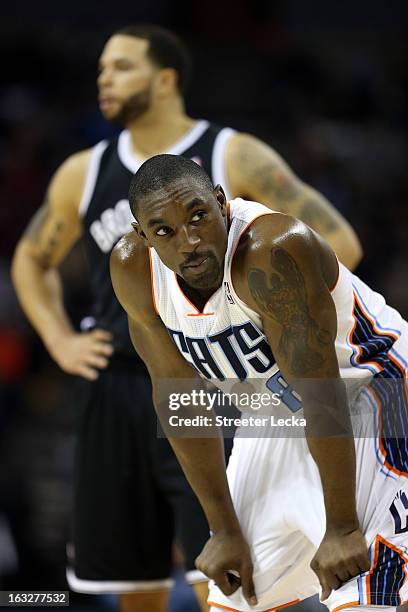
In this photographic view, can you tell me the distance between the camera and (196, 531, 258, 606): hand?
7.73 ft

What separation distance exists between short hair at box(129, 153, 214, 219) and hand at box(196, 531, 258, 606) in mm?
777

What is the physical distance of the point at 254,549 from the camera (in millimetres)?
2379

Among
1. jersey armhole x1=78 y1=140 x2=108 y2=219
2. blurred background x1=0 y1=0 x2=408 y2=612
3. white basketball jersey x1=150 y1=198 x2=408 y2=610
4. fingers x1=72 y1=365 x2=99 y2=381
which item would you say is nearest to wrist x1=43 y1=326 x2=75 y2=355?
fingers x1=72 y1=365 x2=99 y2=381

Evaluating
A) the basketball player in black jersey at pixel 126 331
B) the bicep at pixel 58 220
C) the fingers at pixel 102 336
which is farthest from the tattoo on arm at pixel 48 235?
the fingers at pixel 102 336

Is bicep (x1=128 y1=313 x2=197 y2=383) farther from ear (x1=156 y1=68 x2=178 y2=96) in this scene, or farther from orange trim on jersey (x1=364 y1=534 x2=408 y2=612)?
ear (x1=156 y1=68 x2=178 y2=96)

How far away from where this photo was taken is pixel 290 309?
2.10 m

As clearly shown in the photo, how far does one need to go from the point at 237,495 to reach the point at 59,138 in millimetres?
3973

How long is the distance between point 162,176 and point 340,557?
84cm

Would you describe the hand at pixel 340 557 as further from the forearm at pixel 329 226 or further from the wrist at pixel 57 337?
the wrist at pixel 57 337

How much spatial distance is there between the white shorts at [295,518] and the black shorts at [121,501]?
83cm

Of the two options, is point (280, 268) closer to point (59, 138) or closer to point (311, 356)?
point (311, 356)

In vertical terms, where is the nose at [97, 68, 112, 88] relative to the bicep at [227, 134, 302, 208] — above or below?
above

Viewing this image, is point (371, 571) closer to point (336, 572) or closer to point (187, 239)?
point (336, 572)

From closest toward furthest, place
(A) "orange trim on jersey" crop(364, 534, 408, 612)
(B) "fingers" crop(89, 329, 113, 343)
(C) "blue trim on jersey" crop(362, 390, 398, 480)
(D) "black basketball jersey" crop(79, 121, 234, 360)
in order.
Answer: (A) "orange trim on jersey" crop(364, 534, 408, 612) → (C) "blue trim on jersey" crop(362, 390, 398, 480) → (D) "black basketball jersey" crop(79, 121, 234, 360) → (B) "fingers" crop(89, 329, 113, 343)
